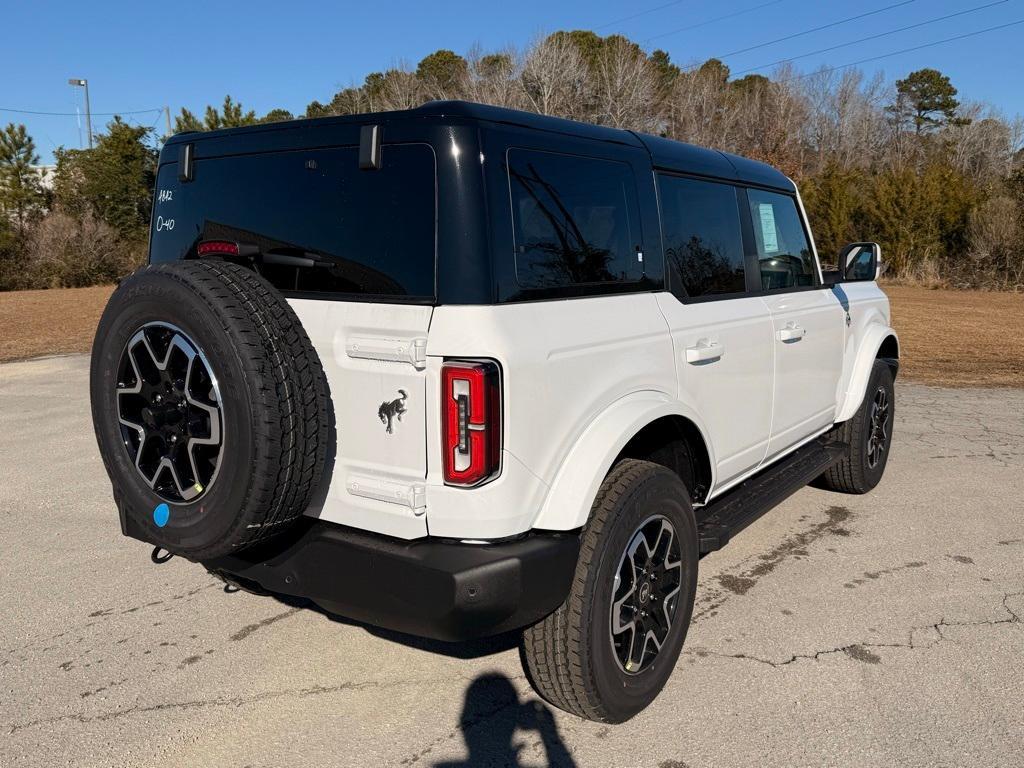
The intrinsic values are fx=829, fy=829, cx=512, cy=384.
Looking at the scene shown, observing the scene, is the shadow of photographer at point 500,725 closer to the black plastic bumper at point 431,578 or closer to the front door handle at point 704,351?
the black plastic bumper at point 431,578

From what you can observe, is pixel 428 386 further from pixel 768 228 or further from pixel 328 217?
pixel 768 228

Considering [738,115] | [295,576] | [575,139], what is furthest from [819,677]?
[738,115]

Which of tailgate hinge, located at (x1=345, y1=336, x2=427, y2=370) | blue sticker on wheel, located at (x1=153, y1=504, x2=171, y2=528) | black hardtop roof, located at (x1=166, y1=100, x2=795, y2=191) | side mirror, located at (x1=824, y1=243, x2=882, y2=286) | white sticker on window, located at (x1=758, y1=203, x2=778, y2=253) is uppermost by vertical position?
black hardtop roof, located at (x1=166, y1=100, x2=795, y2=191)

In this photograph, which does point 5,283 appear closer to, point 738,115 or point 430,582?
point 430,582

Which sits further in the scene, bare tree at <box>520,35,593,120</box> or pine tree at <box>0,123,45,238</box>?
bare tree at <box>520,35,593,120</box>

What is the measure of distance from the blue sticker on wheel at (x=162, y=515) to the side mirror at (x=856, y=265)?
3.88m

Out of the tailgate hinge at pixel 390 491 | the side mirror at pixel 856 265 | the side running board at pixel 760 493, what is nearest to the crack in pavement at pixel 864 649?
the side running board at pixel 760 493

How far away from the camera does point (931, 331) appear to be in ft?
49.4

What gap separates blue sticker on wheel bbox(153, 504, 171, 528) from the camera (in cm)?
259

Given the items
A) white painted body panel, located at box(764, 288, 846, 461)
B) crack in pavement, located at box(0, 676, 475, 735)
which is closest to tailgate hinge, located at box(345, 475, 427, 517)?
crack in pavement, located at box(0, 676, 475, 735)

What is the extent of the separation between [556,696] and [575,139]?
1.94 metres

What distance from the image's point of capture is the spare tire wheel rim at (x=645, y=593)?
288 cm

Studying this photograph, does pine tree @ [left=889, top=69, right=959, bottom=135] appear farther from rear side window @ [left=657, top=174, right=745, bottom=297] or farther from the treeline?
rear side window @ [left=657, top=174, right=745, bottom=297]

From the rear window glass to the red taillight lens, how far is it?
4 centimetres
